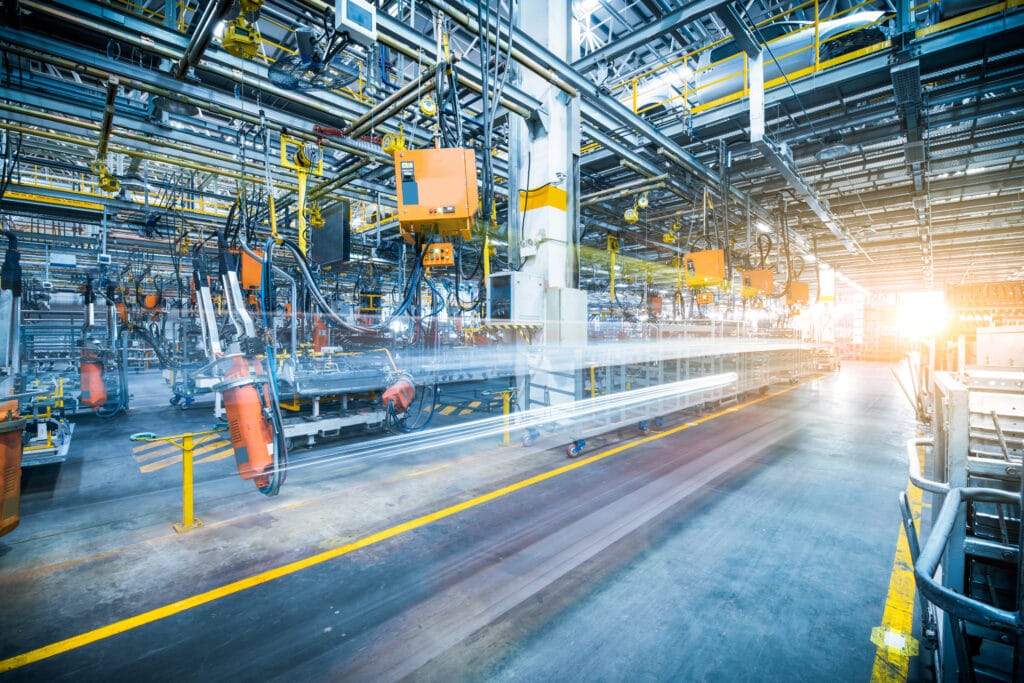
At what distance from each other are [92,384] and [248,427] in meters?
7.93

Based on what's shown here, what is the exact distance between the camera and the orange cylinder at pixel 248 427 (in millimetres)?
3652

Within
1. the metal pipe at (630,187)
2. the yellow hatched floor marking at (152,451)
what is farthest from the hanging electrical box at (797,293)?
the yellow hatched floor marking at (152,451)

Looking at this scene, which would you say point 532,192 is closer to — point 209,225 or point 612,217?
point 612,217

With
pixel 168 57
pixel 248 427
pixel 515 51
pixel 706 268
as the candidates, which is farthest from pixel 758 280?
pixel 168 57

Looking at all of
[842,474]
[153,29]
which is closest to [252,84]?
[153,29]

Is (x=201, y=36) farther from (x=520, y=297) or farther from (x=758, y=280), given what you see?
(x=758, y=280)

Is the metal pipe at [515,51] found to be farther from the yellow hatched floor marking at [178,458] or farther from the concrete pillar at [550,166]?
the yellow hatched floor marking at [178,458]

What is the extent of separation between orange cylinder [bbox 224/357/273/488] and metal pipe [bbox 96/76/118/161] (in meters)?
3.63

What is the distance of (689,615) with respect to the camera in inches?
100

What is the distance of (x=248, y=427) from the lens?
369 cm

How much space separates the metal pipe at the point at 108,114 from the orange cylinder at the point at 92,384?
4727mm

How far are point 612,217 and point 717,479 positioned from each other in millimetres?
8707

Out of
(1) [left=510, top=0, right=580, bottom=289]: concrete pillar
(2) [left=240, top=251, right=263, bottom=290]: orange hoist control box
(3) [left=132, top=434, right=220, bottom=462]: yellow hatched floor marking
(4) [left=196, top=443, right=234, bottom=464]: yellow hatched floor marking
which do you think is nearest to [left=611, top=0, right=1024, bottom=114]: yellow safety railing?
(1) [left=510, top=0, right=580, bottom=289]: concrete pillar

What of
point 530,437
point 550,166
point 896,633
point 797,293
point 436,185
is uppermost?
point 550,166
